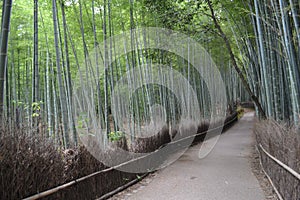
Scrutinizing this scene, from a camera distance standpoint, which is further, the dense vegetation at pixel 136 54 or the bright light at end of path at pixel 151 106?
the bright light at end of path at pixel 151 106

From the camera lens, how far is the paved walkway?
3.78 m

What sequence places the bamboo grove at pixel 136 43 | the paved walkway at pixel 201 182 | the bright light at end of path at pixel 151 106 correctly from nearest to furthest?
the paved walkway at pixel 201 182, the bright light at end of path at pixel 151 106, the bamboo grove at pixel 136 43

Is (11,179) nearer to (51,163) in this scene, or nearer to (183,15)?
(51,163)

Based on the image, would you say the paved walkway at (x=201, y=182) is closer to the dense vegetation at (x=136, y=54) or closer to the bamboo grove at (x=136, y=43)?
the dense vegetation at (x=136, y=54)

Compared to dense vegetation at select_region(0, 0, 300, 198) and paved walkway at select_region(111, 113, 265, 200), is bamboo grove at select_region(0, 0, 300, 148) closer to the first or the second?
dense vegetation at select_region(0, 0, 300, 198)

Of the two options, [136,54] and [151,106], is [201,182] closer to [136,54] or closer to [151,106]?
[151,106]

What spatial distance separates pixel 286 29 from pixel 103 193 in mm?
3152

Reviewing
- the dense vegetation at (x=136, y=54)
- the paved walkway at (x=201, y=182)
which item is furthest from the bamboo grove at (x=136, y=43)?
the paved walkway at (x=201, y=182)

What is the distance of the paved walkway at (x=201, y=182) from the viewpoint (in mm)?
3779

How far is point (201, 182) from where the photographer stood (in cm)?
440

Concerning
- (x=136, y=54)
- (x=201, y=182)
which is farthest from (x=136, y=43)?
(x=201, y=182)

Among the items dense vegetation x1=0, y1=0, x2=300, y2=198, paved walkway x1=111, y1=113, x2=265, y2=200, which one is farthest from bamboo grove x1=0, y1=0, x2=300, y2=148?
paved walkway x1=111, y1=113, x2=265, y2=200

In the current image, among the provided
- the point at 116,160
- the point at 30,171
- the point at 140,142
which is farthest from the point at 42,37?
the point at 30,171

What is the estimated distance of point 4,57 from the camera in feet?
8.06
